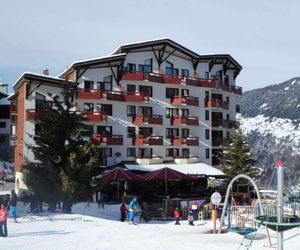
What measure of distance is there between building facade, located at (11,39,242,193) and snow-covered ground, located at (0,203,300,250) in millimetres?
18653

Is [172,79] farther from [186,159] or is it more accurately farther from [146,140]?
[186,159]

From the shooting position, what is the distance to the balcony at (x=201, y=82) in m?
53.9

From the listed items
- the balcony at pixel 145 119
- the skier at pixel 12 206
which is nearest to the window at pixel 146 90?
the balcony at pixel 145 119

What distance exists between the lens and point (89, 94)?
47750mm

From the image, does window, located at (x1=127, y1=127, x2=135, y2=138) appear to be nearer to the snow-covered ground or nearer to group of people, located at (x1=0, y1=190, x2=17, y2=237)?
the snow-covered ground

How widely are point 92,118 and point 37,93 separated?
5722 mm

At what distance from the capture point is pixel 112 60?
4916cm

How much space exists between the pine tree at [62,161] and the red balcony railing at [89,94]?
1512 cm

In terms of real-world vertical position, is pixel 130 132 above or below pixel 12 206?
above

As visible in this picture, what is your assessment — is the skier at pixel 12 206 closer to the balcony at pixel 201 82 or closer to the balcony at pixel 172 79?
the balcony at pixel 172 79

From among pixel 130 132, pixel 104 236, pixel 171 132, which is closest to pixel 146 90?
pixel 130 132

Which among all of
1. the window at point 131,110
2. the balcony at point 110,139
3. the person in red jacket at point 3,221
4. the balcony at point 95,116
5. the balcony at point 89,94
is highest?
the balcony at point 89,94

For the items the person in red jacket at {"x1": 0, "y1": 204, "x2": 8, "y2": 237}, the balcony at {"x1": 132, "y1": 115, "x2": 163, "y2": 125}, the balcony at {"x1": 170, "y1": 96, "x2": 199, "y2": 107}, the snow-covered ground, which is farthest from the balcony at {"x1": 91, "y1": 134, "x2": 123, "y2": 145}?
the person in red jacket at {"x1": 0, "y1": 204, "x2": 8, "y2": 237}

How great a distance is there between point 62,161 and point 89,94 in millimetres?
16930
